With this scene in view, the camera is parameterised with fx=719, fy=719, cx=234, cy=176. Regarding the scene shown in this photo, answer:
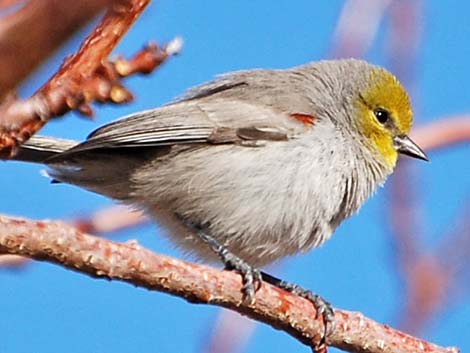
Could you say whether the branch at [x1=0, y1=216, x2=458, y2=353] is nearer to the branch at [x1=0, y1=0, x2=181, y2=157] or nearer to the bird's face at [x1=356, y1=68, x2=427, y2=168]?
the branch at [x1=0, y1=0, x2=181, y2=157]

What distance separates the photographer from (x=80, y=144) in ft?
10.3

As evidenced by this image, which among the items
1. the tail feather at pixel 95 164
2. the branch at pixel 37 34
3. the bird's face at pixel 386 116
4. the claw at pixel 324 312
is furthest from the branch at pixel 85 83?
the bird's face at pixel 386 116

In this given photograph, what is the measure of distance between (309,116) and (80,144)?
107 centimetres

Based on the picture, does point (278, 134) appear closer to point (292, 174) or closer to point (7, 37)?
point (292, 174)

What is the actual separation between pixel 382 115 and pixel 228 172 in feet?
3.64

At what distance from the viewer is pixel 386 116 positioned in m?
3.85

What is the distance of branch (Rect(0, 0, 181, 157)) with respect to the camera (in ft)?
2.64

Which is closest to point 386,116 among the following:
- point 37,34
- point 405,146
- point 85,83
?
point 405,146

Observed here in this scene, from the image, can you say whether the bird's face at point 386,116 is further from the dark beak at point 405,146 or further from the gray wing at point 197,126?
the gray wing at point 197,126

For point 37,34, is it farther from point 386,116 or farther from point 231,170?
point 386,116

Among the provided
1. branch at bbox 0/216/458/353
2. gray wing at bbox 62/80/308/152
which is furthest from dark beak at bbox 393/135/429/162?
branch at bbox 0/216/458/353

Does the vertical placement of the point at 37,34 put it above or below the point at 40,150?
below

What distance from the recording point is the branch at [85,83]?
806 mm

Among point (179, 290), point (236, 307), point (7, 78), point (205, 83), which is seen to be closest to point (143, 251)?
point (179, 290)
